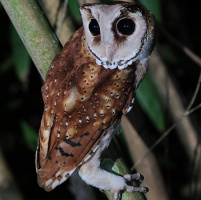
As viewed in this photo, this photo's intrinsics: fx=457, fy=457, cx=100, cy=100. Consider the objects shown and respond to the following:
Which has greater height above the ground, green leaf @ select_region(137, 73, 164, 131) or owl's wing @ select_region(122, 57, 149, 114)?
owl's wing @ select_region(122, 57, 149, 114)

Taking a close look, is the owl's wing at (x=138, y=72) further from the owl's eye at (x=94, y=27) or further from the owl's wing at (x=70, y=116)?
the owl's eye at (x=94, y=27)

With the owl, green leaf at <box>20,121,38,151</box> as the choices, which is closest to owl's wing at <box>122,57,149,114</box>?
the owl

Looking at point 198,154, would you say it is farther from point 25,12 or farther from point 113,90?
point 25,12

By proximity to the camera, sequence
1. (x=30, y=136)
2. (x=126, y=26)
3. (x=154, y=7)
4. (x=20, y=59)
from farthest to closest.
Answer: (x=30, y=136) < (x=20, y=59) < (x=154, y=7) < (x=126, y=26)

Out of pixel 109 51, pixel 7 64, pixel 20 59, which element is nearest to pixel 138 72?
pixel 109 51

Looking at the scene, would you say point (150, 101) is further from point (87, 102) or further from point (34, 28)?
point (34, 28)

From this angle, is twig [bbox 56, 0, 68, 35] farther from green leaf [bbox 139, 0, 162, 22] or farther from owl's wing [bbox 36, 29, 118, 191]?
green leaf [bbox 139, 0, 162, 22]

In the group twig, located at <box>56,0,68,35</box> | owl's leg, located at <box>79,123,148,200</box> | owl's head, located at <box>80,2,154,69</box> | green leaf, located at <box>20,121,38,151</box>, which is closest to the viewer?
owl's head, located at <box>80,2,154,69</box>
